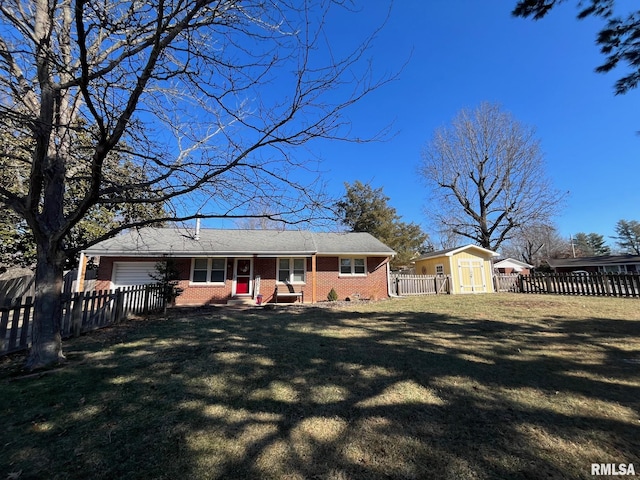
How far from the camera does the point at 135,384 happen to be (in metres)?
3.85

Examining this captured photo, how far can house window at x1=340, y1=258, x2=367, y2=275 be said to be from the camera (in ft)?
55.3

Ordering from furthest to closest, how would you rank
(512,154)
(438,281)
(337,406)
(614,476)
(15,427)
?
(512,154) < (438,281) < (337,406) < (15,427) < (614,476)

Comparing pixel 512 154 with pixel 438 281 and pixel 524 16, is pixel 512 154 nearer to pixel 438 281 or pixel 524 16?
pixel 438 281

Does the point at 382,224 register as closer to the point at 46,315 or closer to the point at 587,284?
the point at 587,284

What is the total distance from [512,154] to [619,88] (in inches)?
892

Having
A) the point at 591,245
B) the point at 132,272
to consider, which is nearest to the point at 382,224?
the point at 132,272

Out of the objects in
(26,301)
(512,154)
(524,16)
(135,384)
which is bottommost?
(135,384)

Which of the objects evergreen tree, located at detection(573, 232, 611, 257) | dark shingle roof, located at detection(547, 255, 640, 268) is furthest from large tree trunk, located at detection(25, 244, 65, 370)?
evergreen tree, located at detection(573, 232, 611, 257)

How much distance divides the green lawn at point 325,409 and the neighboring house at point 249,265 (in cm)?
917

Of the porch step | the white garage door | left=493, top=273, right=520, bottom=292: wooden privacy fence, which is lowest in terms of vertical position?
the porch step

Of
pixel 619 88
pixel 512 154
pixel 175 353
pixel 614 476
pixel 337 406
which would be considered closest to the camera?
pixel 614 476

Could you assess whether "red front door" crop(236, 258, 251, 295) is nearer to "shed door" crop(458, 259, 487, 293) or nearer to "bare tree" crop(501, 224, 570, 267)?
"shed door" crop(458, 259, 487, 293)

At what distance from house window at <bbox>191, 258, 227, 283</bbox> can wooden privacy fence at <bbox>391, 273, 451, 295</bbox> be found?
9.59m

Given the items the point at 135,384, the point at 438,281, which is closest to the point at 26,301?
the point at 135,384
